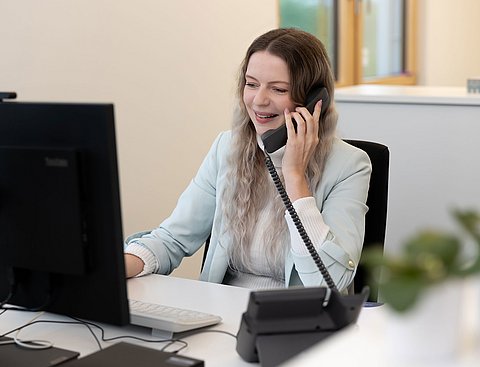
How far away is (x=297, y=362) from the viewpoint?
2.42ft

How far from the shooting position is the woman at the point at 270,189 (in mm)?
1957

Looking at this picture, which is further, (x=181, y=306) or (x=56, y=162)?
(x=181, y=306)

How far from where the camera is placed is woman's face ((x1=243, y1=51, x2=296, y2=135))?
2.04m

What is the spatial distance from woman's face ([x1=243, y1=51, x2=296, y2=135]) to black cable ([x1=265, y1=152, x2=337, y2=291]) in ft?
0.29

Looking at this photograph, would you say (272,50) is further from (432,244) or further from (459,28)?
(459,28)

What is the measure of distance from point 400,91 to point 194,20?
2.97 ft

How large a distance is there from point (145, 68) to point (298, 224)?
161 cm

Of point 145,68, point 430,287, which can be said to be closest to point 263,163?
point 145,68

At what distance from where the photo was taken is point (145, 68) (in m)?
3.31

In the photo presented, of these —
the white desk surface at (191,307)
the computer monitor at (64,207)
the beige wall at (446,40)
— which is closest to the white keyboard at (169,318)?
the white desk surface at (191,307)

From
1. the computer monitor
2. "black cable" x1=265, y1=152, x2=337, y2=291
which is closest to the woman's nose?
"black cable" x1=265, y1=152, x2=337, y2=291

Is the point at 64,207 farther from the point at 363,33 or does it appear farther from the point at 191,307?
the point at 363,33

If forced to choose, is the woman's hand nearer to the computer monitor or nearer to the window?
the computer monitor

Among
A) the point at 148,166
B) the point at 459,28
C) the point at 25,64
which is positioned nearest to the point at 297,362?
the point at 25,64
